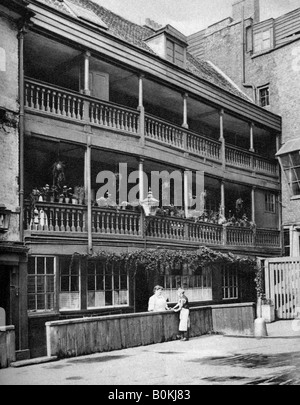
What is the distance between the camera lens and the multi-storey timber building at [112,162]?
15.1 metres

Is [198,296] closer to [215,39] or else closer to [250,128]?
[250,128]

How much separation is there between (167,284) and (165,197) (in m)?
3.13

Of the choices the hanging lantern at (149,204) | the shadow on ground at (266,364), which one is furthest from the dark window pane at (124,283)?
the shadow on ground at (266,364)

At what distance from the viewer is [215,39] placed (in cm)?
2902

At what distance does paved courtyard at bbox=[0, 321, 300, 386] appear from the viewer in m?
9.48

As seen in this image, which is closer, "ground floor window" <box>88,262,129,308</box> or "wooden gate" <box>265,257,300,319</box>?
"ground floor window" <box>88,262,129,308</box>

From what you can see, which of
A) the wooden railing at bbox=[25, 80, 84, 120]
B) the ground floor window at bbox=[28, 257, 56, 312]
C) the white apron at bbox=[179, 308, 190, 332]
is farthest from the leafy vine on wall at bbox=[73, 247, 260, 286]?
the wooden railing at bbox=[25, 80, 84, 120]

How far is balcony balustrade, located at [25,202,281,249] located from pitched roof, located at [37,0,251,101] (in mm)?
5448

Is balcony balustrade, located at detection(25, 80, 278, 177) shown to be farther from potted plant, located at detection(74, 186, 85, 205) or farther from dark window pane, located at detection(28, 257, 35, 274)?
dark window pane, located at detection(28, 257, 35, 274)

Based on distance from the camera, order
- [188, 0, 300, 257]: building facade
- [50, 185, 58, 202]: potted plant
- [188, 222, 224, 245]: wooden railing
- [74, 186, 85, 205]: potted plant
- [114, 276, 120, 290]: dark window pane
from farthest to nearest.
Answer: [188, 0, 300, 257]: building facade < [188, 222, 224, 245]: wooden railing < [114, 276, 120, 290]: dark window pane < [74, 186, 85, 205]: potted plant < [50, 185, 58, 202]: potted plant

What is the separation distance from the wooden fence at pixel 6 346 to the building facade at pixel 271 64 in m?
15.3

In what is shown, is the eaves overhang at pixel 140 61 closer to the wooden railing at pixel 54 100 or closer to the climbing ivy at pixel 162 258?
the wooden railing at pixel 54 100
